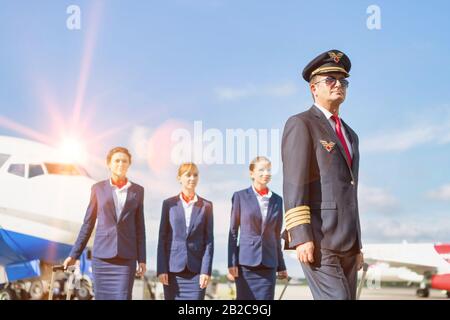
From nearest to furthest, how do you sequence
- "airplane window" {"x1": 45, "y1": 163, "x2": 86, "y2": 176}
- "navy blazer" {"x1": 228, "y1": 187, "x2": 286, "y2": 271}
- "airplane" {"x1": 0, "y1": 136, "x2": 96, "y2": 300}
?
1. "navy blazer" {"x1": 228, "y1": 187, "x2": 286, "y2": 271}
2. "airplane" {"x1": 0, "y1": 136, "x2": 96, "y2": 300}
3. "airplane window" {"x1": 45, "y1": 163, "x2": 86, "y2": 176}

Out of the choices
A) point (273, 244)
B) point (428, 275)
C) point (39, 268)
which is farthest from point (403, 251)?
point (273, 244)

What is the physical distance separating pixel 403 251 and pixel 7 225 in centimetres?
2426

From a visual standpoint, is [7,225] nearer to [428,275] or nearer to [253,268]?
[253,268]

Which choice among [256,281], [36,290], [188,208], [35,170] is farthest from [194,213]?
[36,290]

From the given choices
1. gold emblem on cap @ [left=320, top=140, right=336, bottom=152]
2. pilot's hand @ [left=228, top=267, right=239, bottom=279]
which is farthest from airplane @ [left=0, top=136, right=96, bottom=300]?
gold emblem on cap @ [left=320, top=140, right=336, bottom=152]

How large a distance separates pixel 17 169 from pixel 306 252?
873 centimetres

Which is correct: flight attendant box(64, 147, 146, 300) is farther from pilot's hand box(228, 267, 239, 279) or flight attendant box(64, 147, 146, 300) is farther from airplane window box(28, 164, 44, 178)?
airplane window box(28, 164, 44, 178)

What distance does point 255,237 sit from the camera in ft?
19.6

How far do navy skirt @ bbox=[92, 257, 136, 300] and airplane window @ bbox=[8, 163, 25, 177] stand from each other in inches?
230

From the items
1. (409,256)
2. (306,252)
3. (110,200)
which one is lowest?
(306,252)

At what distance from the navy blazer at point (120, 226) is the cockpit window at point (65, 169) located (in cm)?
525

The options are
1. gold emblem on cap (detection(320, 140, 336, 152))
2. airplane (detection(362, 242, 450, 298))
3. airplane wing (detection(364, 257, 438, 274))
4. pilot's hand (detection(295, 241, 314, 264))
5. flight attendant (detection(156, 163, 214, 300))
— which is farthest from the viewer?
airplane wing (detection(364, 257, 438, 274))

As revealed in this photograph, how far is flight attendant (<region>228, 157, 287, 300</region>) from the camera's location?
596 centimetres

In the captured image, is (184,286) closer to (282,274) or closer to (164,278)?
(164,278)
